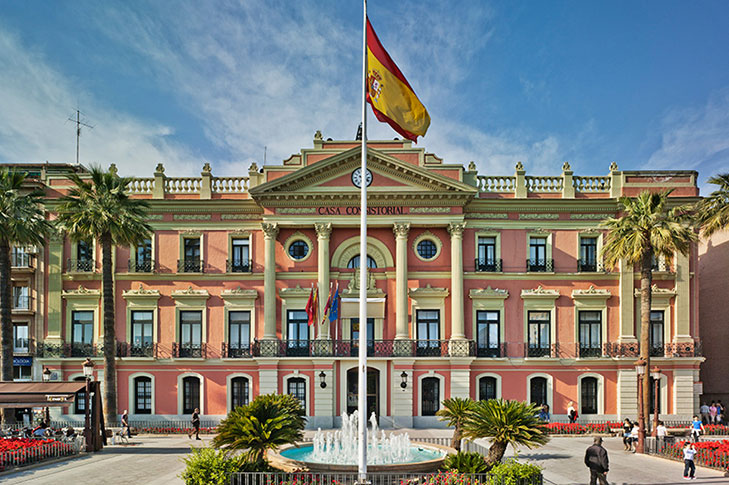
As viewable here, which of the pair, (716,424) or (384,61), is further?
(716,424)

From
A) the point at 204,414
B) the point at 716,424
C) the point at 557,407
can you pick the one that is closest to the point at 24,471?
the point at 204,414

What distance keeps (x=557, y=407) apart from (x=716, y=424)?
9351mm

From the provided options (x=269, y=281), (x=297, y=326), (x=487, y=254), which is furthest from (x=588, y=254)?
(x=269, y=281)

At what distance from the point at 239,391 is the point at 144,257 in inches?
408

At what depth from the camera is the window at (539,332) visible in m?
36.6

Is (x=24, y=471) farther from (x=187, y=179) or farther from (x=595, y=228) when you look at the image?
(x=595, y=228)

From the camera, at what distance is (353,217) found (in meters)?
36.4

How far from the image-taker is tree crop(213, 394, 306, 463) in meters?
17.3

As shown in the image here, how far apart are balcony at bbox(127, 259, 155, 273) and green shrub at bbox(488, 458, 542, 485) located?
2711 cm

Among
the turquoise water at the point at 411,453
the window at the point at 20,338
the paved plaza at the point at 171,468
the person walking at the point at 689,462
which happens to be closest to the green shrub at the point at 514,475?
the turquoise water at the point at 411,453

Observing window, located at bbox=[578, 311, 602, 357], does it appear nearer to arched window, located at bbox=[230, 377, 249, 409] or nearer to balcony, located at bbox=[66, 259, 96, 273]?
arched window, located at bbox=[230, 377, 249, 409]

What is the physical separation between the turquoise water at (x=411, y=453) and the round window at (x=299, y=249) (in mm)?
15847

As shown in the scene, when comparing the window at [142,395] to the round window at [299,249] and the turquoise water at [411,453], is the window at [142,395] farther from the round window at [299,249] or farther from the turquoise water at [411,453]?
the turquoise water at [411,453]

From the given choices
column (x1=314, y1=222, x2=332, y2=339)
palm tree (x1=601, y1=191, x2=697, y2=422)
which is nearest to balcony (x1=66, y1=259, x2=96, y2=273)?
column (x1=314, y1=222, x2=332, y2=339)
